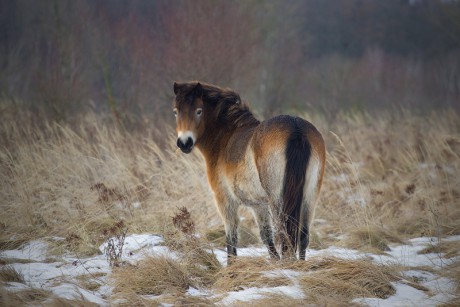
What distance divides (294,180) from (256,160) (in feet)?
1.69

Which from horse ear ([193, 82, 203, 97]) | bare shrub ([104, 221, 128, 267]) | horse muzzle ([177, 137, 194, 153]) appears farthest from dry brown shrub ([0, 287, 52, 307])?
horse ear ([193, 82, 203, 97])

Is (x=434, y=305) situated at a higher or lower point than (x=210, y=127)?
lower

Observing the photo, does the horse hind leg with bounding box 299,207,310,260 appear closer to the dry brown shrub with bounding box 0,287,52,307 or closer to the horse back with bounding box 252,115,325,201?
the horse back with bounding box 252,115,325,201

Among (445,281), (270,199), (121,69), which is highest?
(121,69)

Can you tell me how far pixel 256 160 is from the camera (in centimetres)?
420

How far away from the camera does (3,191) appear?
5.90m

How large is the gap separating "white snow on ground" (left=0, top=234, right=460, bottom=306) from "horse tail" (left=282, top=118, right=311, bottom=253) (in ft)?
1.37

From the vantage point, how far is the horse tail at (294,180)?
3.80 meters

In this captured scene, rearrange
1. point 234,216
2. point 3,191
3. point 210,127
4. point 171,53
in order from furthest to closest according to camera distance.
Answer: point 171,53
point 3,191
point 210,127
point 234,216

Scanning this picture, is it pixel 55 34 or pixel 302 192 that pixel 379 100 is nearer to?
pixel 55 34

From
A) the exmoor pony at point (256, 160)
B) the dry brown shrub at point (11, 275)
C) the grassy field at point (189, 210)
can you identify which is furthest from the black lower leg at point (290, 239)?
the dry brown shrub at point (11, 275)

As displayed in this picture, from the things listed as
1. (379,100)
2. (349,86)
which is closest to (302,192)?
(349,86)

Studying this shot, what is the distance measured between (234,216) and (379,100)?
19.0 m

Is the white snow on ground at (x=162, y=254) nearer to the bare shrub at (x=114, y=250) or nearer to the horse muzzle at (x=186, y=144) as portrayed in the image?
the bare shrub at (x=114, y=250)
